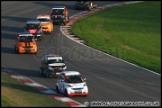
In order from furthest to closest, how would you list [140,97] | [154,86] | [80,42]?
[80,42]
[154,86]
[140,97]

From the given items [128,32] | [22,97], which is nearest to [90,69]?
[22,97]

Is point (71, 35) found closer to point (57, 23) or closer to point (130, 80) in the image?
point (57, 23)

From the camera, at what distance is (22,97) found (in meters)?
37.1

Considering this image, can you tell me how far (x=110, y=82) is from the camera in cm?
4319

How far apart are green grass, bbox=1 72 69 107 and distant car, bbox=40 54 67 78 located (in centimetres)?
256

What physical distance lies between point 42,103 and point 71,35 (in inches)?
1153

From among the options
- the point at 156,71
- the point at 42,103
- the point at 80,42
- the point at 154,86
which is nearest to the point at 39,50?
the point at 80,42

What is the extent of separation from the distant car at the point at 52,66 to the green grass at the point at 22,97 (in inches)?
101

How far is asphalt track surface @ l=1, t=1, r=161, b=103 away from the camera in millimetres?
39438

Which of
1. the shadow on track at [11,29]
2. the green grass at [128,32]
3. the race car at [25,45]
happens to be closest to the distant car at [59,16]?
the green grass at [128,32]

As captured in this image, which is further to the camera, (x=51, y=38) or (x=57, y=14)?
(x=57, y=14)

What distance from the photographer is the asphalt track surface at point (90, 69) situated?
39438 mm

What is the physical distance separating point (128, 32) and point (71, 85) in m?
29.3

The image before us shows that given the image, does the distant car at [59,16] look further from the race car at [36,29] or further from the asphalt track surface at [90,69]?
the race car at [36,29]
